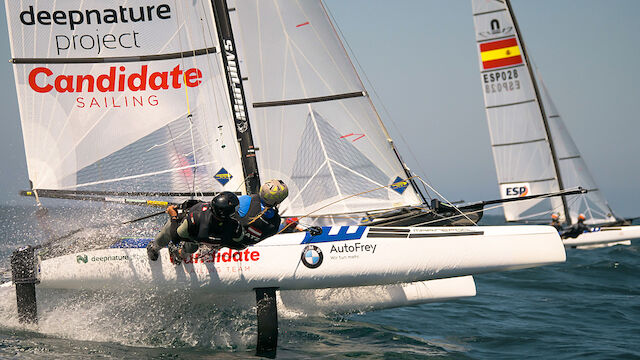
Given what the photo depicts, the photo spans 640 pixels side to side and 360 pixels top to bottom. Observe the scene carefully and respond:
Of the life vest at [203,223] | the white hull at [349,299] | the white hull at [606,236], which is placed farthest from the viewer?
the white hull at [606,236]

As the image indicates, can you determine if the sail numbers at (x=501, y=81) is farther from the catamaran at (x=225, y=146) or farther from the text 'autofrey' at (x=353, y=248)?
the text 'autofrey' at (x=353, y=248)

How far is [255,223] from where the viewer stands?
18.5 feet

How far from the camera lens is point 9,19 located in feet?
22.5

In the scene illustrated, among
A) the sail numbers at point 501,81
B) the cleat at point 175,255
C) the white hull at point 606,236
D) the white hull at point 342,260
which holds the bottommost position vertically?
the white hull at point 606,236

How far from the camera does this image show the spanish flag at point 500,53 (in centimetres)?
1689

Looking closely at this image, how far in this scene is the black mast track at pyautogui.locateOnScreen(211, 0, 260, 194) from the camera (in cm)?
731

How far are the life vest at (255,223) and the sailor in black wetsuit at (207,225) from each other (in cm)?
13

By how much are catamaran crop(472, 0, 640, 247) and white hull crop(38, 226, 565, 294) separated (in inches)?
448

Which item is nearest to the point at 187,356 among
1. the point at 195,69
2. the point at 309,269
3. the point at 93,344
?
the point at 93,344

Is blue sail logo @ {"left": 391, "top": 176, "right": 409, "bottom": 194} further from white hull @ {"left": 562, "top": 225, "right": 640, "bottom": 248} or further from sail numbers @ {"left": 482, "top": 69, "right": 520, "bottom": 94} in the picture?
sail numbers @ {"left": 482, "top": 69, "right": 520, "bottom": 94}

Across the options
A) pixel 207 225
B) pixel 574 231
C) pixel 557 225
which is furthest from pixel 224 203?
pixel 557 225

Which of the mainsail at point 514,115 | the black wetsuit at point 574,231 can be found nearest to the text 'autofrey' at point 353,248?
the black wetsuit at point 574,231

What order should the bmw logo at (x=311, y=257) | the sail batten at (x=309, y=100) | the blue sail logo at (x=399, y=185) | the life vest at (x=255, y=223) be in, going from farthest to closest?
the sail batten at (x=309, y=100) < the blue sail logo at (x=399, y=185) < the bmw logo at (x=311, y=257) < the life vest at (x=255, y=223)

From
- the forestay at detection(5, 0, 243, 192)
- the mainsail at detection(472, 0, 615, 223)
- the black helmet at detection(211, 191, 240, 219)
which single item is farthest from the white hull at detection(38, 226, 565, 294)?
the mainsail at detection(472, 0, 615, 223)
